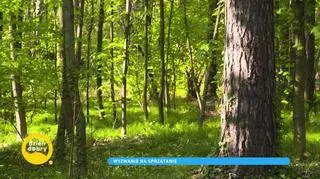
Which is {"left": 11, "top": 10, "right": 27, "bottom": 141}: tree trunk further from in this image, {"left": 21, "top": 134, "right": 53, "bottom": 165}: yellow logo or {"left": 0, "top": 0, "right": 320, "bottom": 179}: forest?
{"left": 21, "top": 134, "right": 53, "bottom": 165}: yellow logo

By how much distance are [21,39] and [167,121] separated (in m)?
8.14

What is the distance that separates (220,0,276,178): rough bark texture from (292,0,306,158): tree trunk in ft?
8.96

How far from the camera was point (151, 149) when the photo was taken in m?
14.1

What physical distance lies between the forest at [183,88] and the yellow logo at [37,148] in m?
0.41

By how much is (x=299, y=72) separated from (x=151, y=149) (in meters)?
5.42

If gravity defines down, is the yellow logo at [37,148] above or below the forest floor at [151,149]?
above

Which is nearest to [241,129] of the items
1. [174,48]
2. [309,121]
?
[309,121]

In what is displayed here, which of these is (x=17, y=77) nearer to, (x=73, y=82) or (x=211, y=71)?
(x=73, y=82)

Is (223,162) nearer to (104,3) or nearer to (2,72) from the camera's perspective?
(2,72)

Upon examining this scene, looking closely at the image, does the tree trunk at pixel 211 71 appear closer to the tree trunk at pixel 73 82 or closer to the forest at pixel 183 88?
the forest at pixel 183 88

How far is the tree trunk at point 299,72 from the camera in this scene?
9859mm

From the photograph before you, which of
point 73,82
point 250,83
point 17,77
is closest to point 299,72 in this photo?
point 250,83

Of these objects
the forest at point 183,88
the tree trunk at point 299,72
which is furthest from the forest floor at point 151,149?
the tree trunk at point 299,72

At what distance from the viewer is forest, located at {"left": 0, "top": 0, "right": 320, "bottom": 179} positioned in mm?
7254
